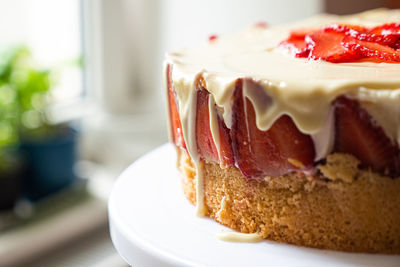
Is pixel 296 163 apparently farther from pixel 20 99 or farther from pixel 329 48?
pixel 20 99

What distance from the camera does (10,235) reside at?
1963mm

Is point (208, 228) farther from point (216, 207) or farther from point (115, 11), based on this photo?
point (115, 11)

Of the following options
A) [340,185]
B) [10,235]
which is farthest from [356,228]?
[10,235]

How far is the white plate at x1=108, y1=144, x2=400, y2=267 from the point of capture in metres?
0.79

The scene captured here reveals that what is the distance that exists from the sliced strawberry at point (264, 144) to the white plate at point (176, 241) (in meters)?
0.12

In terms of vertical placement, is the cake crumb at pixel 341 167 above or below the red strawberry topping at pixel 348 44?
below

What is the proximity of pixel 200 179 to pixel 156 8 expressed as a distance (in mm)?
1710

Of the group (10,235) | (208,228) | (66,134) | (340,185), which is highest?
(340,185)

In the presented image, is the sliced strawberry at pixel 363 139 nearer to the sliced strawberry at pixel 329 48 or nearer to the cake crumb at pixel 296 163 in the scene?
the cake crumb at pixel 296 163

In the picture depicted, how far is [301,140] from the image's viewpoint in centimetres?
79

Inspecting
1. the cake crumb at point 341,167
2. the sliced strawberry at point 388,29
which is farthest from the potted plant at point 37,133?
the cake crumb at point 341,167

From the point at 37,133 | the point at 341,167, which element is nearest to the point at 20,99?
the point at 37,133

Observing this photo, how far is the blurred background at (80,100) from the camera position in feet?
6.59

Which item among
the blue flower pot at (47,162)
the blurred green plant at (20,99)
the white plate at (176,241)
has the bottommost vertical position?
the blue flower pot at (47,162)
